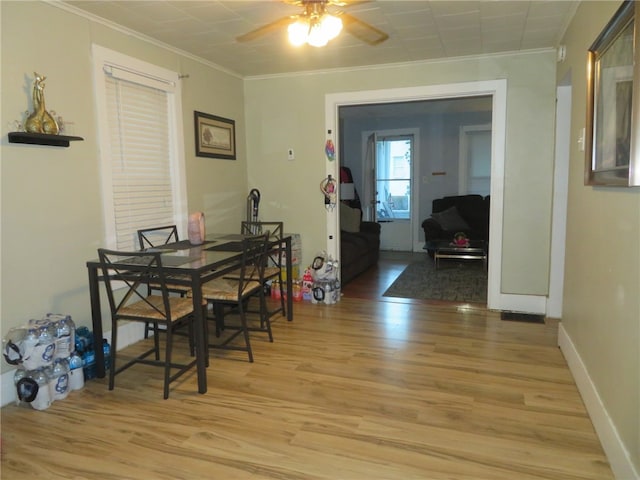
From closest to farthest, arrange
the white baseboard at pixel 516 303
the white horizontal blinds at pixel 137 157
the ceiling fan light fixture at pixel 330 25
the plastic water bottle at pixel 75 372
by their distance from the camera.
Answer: the ceiling fan light fixture at pixel 330 25 < the plastic water bottle at pixel 75 372 < the white horizontal blinds at pixel 137 157 < the white baseboard at pixel 516 303

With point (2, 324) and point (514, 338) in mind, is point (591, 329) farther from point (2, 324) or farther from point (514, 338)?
point (2, 324)

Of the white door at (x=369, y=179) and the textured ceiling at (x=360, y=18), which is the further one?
the white door at (x=369, y=179)

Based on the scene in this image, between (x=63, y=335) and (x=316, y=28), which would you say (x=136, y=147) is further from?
(x=316, y=28)

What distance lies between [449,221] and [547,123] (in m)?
3.10

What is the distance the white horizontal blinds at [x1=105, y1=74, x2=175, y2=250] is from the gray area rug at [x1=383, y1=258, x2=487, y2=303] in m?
2.57

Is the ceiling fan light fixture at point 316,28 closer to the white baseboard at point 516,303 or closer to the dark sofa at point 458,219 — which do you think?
the white baseboard at point 516,303

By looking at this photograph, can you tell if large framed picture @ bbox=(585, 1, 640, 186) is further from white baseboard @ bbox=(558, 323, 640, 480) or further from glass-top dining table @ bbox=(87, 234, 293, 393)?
glass-top dining table @ bbox=(87, 234, 293, 393)

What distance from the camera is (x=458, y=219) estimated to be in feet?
23.4

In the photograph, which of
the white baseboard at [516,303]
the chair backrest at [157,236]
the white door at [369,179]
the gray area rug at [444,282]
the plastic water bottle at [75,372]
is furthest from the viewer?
the white door at [369,179]

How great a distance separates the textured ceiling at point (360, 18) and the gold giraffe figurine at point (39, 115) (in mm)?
575

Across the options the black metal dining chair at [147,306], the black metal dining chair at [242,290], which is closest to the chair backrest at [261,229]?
the black metal dining chair at [242,290]

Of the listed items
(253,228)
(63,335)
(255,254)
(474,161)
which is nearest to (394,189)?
(474,161)

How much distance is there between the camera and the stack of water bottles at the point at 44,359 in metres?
2.48

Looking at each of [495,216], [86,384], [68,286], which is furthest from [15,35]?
[495,216]
